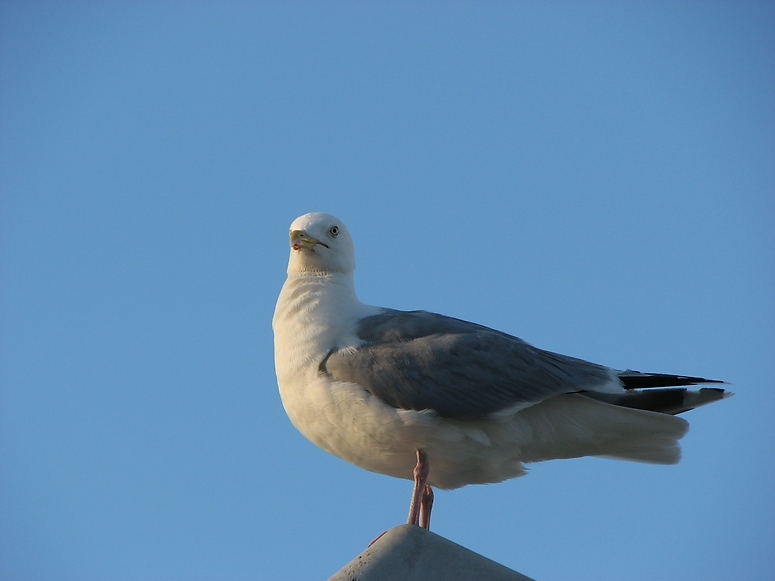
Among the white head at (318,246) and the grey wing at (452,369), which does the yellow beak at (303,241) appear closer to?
the white head at (318,246)

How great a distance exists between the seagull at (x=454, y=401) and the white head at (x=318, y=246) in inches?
27.6

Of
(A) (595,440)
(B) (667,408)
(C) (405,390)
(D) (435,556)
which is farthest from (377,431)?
(B) (667,408)

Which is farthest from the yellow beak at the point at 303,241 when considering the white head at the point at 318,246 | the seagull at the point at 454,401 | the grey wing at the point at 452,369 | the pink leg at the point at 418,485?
the pink leg at the point at 418,485

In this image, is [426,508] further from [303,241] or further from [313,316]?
[303,241]

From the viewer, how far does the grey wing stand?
7.17 m

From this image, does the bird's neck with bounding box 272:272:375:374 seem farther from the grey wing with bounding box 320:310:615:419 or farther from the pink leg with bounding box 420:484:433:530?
the pink leg with bounding box 420:484:433:530

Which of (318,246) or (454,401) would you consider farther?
(318,246)

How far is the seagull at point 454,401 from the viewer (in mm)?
7137

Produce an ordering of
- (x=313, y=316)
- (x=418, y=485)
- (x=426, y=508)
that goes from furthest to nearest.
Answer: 1. (x=313, y=316)
2. (x=426, y=508)
3. (x=418, y=485)

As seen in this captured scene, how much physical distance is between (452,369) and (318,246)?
188 centimetres

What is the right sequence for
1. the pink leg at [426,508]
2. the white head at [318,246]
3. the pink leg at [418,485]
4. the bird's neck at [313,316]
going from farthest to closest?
the white head at [318,246] → the bird's neck at [313,316] → the pink leg at [426,508] → the pink leg at [418,485]

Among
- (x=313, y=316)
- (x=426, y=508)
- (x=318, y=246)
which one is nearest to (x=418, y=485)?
(x=426, y=508)

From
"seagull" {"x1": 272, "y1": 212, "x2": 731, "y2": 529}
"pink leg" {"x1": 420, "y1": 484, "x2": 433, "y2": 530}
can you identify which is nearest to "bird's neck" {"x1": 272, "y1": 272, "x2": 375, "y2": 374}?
"seagull" {"x1": 272, "y1": 212, "x2": 731, "y2": 529}

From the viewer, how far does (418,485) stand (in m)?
7.09
